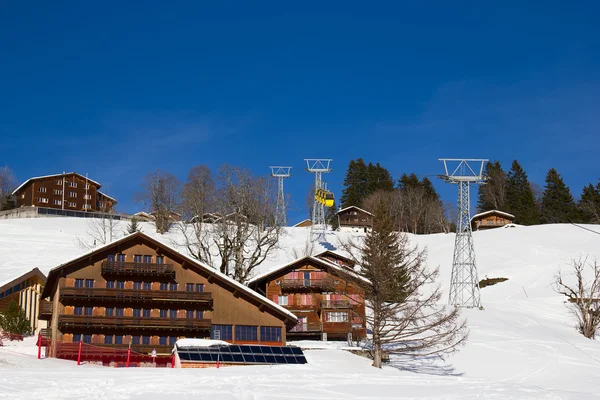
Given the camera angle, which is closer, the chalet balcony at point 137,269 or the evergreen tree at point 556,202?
the chalet balcony at point 137,269

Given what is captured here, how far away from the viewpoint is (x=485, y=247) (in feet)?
348

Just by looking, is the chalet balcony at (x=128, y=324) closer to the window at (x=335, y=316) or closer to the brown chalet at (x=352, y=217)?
the window at (x=335, y=316)

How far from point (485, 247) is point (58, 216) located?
2631 inches

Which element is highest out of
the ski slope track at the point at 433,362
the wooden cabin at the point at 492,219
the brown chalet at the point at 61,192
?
the brown chalet at the point at 61,192

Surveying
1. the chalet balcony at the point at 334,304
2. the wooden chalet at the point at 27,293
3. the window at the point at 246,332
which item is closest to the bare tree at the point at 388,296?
the chalet balcony at the point at 334,304

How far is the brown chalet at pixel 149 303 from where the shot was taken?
156 ft

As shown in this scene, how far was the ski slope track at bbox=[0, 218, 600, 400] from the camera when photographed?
27250 millimetres

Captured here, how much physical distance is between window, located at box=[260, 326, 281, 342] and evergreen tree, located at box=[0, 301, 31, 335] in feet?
53.9

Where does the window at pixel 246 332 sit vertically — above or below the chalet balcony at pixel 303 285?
below

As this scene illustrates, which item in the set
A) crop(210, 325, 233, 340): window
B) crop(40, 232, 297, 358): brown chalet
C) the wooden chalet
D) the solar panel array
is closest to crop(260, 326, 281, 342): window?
crop(40, 232, 297, 358): brown chalet

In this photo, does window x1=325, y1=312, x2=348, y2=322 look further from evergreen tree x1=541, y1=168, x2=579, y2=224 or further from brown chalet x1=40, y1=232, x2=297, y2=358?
evergreen tree x1=541, y1=168, x2=579, y2=224

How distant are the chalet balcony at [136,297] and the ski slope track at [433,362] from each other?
15.9 ft

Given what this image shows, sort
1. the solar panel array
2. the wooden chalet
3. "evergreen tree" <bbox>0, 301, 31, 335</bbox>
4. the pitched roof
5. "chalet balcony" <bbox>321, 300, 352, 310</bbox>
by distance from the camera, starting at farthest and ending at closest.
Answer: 1. "chalet balcony" <bbox>321, 300, 352, 310</bbox>
2. the wooden chalet
3. "evergreen tree" <bbox>0, 301, 31, 335</bbox>
4. the pitched roof
5. the solar panel array

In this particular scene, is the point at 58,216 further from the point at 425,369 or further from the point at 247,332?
the point at 425,369
